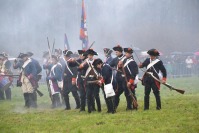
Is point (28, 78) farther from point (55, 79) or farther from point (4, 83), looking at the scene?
point (4, 83)

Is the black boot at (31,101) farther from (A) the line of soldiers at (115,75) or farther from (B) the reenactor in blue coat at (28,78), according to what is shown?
(A) the line of soldiers at (115,75)

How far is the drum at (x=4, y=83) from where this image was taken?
21.5 metres

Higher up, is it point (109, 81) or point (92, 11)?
point (92, 11)

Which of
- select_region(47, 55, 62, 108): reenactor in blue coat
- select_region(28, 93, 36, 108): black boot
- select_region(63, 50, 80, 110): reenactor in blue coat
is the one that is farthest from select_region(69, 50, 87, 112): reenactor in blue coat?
select_region(28, 93, 36, 108): black boot

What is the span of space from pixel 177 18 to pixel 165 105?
51.1 metres

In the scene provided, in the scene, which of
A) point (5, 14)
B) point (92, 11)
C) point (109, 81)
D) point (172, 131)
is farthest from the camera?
point (92, 11)

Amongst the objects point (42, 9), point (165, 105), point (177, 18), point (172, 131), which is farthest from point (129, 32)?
point (172, 131)

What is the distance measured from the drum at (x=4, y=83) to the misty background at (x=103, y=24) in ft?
67.6

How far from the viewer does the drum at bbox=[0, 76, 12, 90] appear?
21484mm

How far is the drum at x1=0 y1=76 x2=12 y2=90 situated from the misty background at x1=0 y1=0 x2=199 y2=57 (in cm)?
2060

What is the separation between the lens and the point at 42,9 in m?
46.0

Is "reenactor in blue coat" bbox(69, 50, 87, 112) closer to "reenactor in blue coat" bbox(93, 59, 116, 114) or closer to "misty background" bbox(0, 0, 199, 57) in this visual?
"reenactor in blue coat" bbox(93, 59, 116, 114)

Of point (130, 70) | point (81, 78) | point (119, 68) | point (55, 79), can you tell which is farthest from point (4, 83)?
point (130, 70)

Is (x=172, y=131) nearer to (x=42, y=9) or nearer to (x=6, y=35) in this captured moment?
(x=42, y=9)
